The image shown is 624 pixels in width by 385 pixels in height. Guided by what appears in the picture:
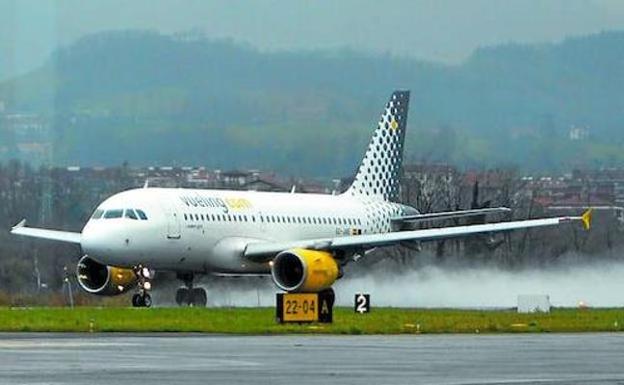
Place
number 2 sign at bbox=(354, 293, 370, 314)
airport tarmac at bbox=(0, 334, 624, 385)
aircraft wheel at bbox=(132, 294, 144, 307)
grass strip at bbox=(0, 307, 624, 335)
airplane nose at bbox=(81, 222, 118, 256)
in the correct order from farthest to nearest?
airplane nose at bbox=(81, 222, 118, 256), aircraft wheel at bbox=(132, 294, 144, 307), number 2 sign at bbox=(354, 293, 370, 314), grass strip at bbox=(0, 307, 624, 335), airport tarmac at bbox=(0, 334, 624, 385)

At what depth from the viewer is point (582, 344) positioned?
40281 mm

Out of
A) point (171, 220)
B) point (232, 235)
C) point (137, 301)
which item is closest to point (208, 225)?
point (232, 235)

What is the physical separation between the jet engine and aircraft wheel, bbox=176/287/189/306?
1.76 m

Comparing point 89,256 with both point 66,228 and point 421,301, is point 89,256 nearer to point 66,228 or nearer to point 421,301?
point 421,301

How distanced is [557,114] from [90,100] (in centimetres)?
3340

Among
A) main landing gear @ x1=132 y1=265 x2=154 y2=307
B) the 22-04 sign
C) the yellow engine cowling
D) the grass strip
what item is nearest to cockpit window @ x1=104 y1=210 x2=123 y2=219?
main landing gear @ x1=132 y1=265 x2=154 y2=307

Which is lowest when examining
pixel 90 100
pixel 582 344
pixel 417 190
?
pixel 582 344

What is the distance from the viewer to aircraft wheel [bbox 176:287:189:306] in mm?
74375

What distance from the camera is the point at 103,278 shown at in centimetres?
7556

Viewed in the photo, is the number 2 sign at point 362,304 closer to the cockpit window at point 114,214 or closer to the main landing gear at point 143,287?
the main landing gear at point 143,287

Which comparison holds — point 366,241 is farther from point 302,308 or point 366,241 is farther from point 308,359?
point 308,359

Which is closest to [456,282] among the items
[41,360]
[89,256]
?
[89,256]

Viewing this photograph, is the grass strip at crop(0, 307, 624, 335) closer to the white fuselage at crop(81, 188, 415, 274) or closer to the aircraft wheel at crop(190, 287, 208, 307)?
the white fuselage at crop(81, 188, 415, 274)

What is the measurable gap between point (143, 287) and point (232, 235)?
610 centimetres
